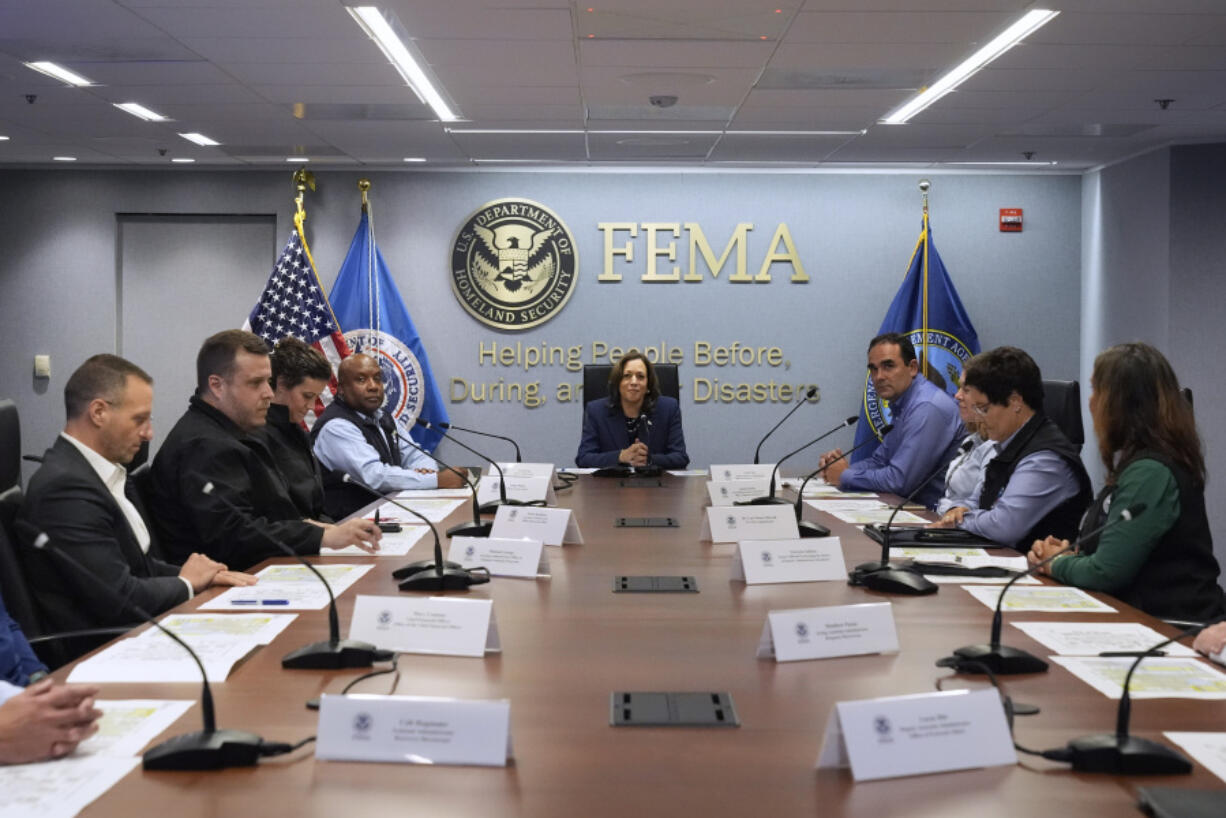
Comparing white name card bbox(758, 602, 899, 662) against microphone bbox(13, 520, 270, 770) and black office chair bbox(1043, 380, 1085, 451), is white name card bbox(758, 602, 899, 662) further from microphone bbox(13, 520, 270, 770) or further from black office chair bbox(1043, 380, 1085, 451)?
black office chair bbox(1043, 380, 1085, 451)

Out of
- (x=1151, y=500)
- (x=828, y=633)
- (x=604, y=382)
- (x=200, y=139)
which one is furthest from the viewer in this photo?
(x=200, y=139)

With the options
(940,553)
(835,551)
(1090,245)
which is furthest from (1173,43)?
(1090,245)

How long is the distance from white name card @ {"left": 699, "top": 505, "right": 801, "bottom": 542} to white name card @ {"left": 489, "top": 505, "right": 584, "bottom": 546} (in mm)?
433

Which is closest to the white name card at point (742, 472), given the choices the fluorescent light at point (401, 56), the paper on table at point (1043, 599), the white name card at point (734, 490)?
the white name card at point (734, 490)

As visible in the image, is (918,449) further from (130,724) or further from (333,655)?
(130,724)

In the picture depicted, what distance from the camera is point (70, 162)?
789 cm

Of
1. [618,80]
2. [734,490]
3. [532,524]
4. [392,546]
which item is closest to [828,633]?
[532,524]

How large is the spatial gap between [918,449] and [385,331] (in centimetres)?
403

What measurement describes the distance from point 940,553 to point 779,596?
804mm

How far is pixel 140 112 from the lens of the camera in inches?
238

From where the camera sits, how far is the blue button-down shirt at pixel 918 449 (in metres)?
4.97

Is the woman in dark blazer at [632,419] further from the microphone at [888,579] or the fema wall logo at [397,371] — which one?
the microphone at [888,579]

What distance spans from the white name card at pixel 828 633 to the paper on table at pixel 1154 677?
11.9 inches

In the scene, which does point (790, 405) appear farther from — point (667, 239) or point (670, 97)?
point (670, 97)
